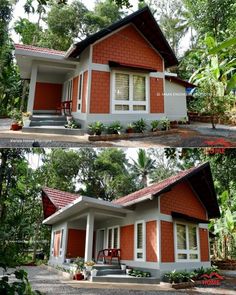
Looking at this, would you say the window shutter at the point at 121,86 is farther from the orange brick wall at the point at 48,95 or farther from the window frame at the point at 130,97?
the orange brick wall at the point at 48,95

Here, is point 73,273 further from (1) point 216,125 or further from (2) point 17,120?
(1) point 216,125

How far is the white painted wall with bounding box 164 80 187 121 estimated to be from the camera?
27.0 ft

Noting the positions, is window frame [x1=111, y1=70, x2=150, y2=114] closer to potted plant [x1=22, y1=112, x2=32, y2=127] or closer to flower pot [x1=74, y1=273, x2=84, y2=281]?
potted plant [x1=22, y1=112, x2=32, y2=127]

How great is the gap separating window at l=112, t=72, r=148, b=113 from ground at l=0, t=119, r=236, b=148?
1337 mm

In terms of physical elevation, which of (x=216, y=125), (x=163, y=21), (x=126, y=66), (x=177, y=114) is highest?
(x=163, y=21)

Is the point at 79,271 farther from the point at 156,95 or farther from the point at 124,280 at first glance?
the point at 156,95

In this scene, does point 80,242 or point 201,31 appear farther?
point 80,242

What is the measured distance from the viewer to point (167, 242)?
21.9 feet

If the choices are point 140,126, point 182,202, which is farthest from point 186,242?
point 140,126

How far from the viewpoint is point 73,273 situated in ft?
21.2

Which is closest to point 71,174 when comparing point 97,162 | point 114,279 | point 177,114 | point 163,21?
point 97,162

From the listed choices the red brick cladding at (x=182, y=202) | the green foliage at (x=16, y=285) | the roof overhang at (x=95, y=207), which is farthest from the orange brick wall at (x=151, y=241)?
the green foliage at (x=16, y=285)

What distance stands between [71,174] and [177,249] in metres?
7.13

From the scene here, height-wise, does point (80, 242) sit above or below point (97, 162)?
below
